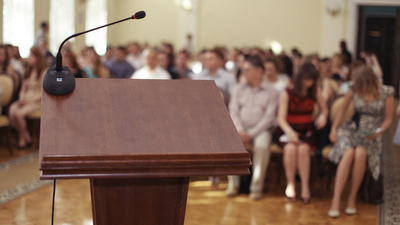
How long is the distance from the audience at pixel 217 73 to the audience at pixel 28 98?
206 cm

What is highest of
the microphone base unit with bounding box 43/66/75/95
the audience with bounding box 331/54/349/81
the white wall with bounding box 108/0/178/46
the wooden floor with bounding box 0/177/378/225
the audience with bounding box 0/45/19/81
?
the white wall with bounding box 108/0/178/46

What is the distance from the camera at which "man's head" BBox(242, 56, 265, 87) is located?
4.18 m

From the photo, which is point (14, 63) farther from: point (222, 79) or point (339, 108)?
point (339, 108)

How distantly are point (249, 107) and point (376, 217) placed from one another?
57.3 inches

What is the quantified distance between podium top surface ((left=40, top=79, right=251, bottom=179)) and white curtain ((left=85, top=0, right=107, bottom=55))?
1188 centimetres

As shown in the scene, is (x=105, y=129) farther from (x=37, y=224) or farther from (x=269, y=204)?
(x=269, y=204)

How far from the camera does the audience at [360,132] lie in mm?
3629

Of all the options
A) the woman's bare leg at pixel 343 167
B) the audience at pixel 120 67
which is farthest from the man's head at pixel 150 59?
the woman's bare leg at pixel 343 167

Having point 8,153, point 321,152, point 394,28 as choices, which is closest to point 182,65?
point 8,153

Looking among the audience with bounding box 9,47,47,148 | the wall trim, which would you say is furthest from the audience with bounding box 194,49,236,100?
the wall trim

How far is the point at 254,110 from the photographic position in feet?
13.7

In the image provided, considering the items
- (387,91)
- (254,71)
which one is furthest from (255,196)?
(387,91)

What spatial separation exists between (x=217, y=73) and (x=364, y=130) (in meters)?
2.11

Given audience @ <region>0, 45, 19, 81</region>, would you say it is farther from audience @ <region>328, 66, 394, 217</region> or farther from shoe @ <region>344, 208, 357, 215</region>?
shoe @ <region>344, 208, 357, 215</region>
